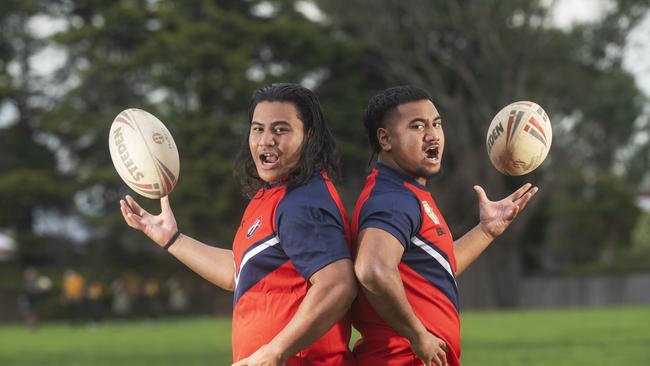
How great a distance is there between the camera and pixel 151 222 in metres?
5.25

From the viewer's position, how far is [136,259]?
45125 mm

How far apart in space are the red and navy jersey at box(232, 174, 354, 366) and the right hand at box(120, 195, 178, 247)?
3.08ft

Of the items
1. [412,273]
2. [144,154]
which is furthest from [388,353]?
[144,154]

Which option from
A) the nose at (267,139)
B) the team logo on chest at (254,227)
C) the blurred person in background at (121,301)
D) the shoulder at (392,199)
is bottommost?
the blurred person in background at (121,301)

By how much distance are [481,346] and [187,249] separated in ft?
43.3

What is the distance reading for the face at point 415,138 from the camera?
457 cm

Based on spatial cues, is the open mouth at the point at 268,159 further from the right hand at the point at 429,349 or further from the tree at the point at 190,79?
the tree at the point at 190,79

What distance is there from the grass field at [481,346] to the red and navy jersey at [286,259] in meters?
9.98

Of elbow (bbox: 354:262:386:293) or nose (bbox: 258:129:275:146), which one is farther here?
nose (bbox: 258:129:275:146)

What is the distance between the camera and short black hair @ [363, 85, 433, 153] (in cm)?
462

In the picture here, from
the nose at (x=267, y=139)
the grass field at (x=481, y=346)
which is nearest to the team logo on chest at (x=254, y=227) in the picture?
the nose at (x=267, y=139)

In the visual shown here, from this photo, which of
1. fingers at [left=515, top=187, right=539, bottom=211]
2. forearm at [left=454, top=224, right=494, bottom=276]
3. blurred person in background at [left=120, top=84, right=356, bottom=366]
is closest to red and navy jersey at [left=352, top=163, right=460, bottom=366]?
blurred person in background at [left=120, top=84, right=356, bottom=366]

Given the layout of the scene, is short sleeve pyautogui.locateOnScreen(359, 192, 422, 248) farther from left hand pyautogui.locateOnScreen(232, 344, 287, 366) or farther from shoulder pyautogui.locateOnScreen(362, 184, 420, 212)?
left hand pyautogui.locateOnScreen(232, 344, 287, 366)

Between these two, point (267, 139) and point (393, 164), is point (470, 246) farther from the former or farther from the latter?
point (267, 139)
